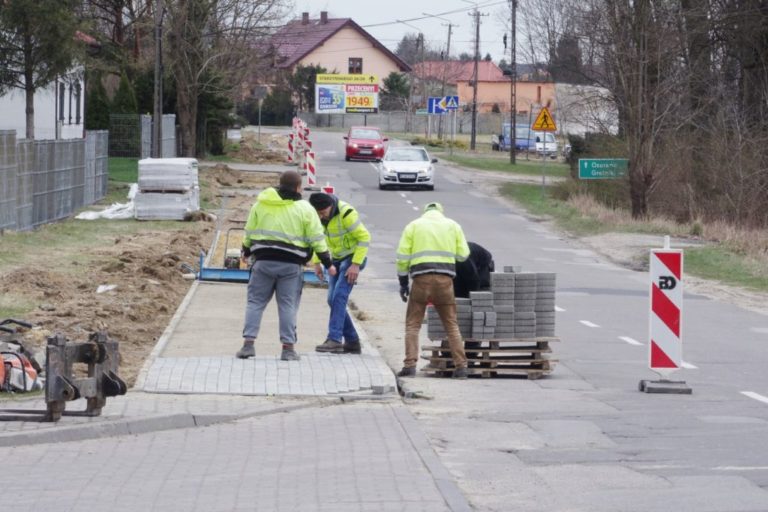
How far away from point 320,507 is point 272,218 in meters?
5.53

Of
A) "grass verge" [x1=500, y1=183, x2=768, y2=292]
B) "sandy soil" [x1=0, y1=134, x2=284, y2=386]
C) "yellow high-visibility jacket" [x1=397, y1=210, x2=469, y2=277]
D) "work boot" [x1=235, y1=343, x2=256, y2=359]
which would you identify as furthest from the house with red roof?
"work boot" [x1=235, y1=343, x2=256, y2=359]

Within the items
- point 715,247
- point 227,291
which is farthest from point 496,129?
point 227,291

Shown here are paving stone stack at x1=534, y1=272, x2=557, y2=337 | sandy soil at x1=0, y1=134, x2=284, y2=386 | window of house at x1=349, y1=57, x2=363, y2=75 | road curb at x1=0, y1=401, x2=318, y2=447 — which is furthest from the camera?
window of house at x1=349, y1=57, x2=363, y2=75

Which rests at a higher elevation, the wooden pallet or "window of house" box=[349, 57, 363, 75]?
"window of house" box=[349, 57, 363, 75]

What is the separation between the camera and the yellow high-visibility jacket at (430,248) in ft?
40.9

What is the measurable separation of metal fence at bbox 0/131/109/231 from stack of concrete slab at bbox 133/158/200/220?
70.2 inches

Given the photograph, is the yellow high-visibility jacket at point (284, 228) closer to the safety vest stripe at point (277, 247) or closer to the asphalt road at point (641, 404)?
the safety vest stripe at point (277, 247)

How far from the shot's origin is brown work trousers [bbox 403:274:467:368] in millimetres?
12445

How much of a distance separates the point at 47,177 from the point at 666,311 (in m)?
19.1

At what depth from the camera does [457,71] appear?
4697 inches

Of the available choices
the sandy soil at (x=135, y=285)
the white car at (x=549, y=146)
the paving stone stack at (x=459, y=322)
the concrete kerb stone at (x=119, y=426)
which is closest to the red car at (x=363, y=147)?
the white car at (x=549, y=146)

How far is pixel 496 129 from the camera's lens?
344 ft

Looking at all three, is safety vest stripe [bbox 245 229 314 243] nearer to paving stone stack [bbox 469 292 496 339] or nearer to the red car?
paving stone stack [bbox 469 292 496 339]

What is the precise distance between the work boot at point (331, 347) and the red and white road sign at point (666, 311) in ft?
10.7
